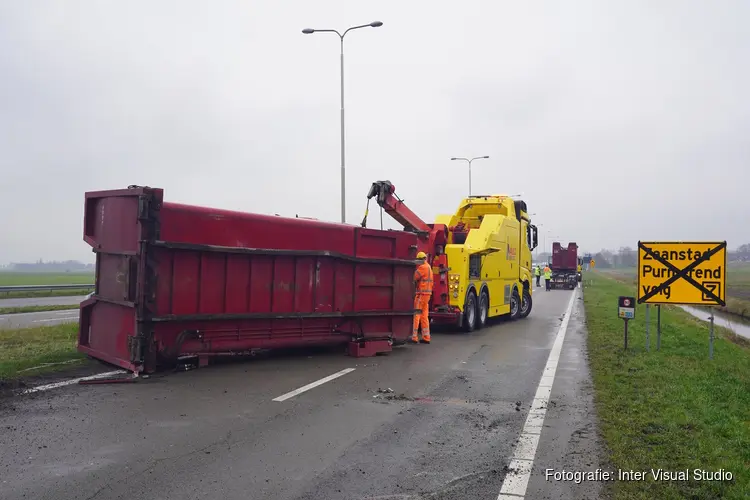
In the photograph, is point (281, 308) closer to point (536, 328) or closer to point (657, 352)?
point (657, 352)

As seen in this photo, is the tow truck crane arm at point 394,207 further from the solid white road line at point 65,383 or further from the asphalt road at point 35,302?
the asphalt road at point 35,302

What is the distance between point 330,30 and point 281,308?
1272cm

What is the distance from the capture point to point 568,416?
257 inches

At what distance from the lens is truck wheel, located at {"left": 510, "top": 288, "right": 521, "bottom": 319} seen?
18688 millimetres

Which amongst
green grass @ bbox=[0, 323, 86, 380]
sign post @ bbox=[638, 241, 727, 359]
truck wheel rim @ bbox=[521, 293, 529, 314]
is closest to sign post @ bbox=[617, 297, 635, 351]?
sign post @ bbox=[638, 241, 727, 359]

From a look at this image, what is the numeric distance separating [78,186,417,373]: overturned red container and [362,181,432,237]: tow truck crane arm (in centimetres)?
240

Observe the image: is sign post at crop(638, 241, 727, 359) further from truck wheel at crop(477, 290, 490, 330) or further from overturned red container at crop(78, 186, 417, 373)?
truck wheel at crop(477, 290, 490, 330)

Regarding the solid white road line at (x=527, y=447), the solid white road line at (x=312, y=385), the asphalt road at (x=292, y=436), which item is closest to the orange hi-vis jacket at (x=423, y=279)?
the asphalt road at (x=292, y=436)

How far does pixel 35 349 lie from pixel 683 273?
36.9 ft

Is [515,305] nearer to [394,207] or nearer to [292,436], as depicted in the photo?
[394,207]

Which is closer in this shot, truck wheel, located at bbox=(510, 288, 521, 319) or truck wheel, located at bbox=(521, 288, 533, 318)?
truck wheel, located at bbox=(510, 288, 521, 319)

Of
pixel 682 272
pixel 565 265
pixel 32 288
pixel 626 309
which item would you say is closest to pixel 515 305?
pixel 626 309

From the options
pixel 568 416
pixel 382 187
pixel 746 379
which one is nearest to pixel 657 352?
pixel 746 379

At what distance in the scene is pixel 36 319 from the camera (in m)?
17.6
